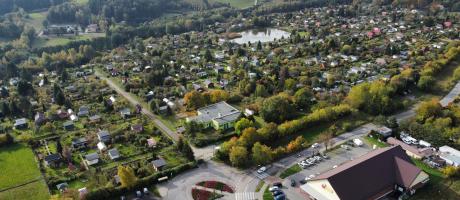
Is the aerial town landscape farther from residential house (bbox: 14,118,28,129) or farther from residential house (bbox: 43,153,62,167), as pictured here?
residential house (bbox: 14,118,28,129)

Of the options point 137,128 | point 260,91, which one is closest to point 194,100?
point 137,128

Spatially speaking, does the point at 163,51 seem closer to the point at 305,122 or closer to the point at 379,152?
the point at 305,122

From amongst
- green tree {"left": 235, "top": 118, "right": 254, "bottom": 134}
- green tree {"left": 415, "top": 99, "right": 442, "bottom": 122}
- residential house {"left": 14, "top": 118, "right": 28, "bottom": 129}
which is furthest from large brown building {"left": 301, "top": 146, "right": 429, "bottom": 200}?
residential house {"left": 14, "top": 118, "right": 28, "bottom": 129}

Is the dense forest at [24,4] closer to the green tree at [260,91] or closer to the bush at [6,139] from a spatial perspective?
the bush at [6,139]

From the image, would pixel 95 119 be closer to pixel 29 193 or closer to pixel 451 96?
pixel 29 193

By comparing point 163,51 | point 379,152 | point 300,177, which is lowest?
point 300,177

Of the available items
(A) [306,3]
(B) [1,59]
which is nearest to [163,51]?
(B) [1,59]
